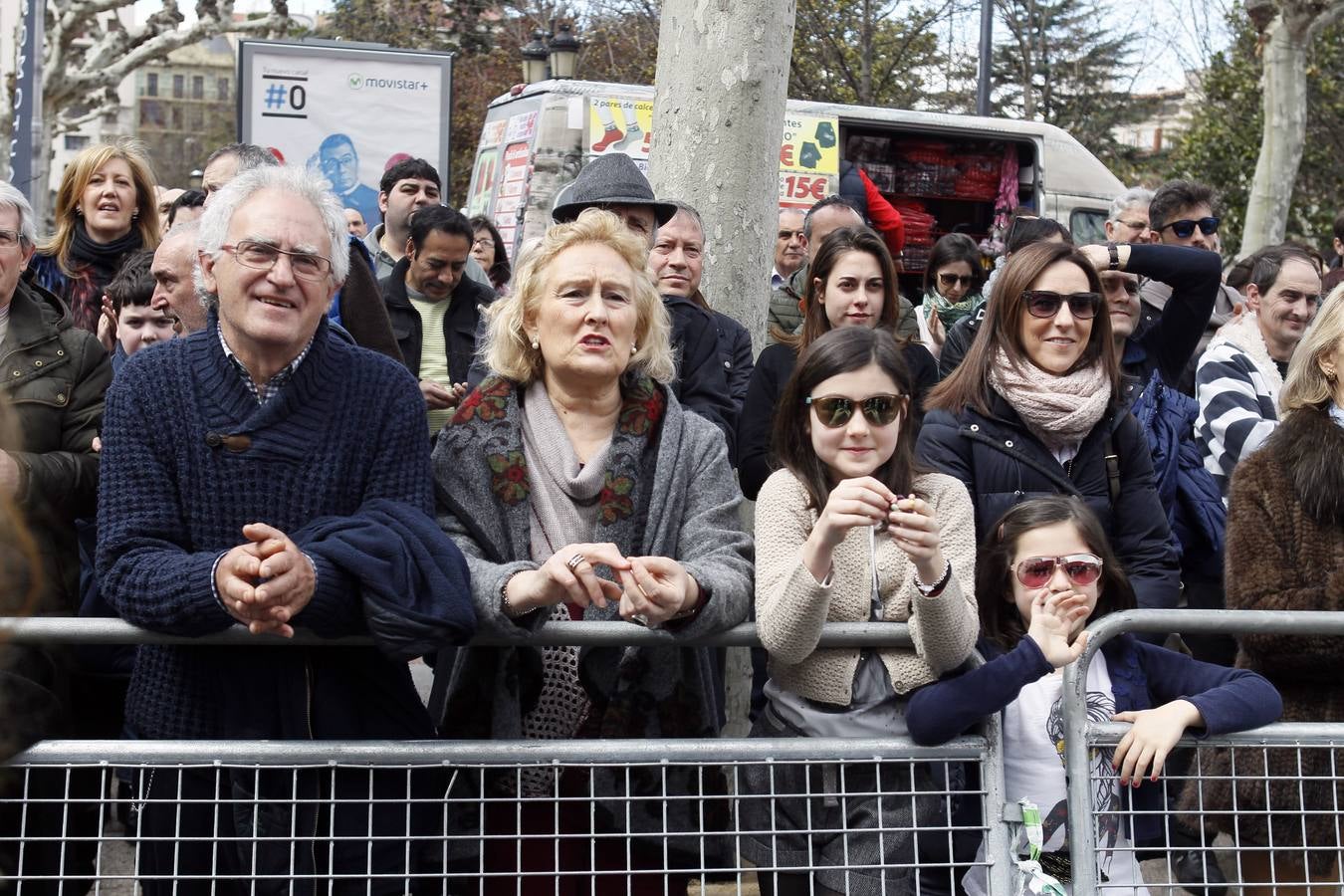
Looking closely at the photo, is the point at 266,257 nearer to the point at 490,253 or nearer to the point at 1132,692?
the point at 1132,692

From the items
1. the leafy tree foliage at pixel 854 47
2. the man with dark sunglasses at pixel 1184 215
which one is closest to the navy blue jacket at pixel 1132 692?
the man with dark sunglasses at pixel 1184 215

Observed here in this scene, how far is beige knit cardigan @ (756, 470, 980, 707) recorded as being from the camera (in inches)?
131

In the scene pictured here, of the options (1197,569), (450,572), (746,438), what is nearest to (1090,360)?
(746,438)

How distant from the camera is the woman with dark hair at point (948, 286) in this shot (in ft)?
22.8

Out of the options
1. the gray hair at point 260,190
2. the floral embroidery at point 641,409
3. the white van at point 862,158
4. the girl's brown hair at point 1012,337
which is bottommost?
the floral embroidery at point 641,409

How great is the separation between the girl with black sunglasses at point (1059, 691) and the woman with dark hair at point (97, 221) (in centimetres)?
339

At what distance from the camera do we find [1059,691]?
11.8ft

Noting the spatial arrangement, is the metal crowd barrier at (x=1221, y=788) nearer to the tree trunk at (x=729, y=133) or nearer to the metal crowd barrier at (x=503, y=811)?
the metal crowd barrier at (x=503, y=811)

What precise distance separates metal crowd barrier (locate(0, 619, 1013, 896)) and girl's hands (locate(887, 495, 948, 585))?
0.71 ft

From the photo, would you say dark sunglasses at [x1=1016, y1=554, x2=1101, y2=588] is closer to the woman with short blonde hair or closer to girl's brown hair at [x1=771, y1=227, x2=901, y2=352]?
the woman with short blonde hair

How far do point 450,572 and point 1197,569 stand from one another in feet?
10.7

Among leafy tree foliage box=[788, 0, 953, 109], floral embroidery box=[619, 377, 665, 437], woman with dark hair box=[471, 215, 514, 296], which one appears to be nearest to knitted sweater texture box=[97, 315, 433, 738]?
floral embroidery box=[619, 377, 665, 437]

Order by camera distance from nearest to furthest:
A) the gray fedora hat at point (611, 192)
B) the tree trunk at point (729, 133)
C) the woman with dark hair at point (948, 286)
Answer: the gray fedora hat at point (611, 192) → the tree trunk at point (729, 133) → the woman with dark hair at point (948, 286)

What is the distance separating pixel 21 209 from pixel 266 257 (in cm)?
Result: 152
